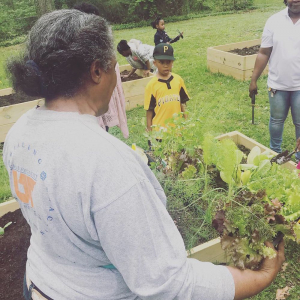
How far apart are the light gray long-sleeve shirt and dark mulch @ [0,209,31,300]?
169 centimetres

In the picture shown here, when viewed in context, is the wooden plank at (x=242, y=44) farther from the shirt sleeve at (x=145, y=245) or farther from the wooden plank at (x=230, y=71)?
the shirt sleeve at (x=145, y=245)

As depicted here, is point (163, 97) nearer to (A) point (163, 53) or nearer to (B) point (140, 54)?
(A) point (163, 53)

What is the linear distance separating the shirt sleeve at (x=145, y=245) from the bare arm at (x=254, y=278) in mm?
238

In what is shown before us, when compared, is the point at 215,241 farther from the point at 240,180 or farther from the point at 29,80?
the point at 29,80

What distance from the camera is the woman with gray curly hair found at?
96cm

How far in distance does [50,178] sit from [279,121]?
3.55 meters

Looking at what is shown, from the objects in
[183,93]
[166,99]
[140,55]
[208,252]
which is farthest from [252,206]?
[140,55]

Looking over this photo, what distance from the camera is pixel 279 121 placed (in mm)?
3934

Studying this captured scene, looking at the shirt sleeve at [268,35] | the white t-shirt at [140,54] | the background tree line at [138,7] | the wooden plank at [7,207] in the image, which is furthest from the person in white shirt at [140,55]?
the background tree line at [138,7]

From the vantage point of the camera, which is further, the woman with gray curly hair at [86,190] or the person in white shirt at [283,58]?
the person in white shirt at [283,58]

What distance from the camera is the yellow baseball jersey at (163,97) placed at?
3676 millimetres

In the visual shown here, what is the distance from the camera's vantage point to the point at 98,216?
949mm

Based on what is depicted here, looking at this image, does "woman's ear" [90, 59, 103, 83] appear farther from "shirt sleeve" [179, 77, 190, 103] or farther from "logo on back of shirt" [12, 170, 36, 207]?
"shirt sleeve" [179, 77, 190, 103]

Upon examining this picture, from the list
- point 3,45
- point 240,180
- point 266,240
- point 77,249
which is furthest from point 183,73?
point 3,45
